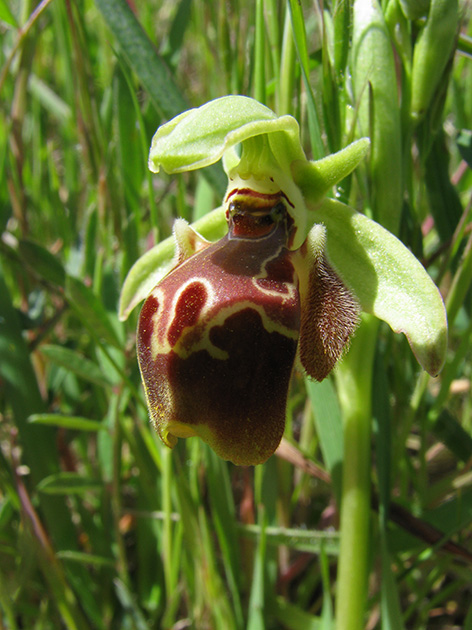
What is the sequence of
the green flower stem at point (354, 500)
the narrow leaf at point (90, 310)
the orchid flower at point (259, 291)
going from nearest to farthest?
the orchid flower at point (259, 291) → the green flower stem at point (354, 500) → the narrow leaf at point (90, 310)

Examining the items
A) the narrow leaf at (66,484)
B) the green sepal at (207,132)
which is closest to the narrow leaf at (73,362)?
the narrow leaf at (66,484)

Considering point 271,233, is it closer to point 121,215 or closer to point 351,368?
point 351,368

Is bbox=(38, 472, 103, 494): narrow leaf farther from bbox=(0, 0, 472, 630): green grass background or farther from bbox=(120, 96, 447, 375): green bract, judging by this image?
bbox=(120, 96, 447, 375): green bract

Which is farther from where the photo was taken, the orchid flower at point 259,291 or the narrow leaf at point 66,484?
the narrow leaf at point 66,484

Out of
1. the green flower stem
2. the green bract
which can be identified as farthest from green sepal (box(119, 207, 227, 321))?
the green flower stem

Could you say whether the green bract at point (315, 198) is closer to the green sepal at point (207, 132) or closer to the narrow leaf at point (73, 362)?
the green sepal at point (207, 132)

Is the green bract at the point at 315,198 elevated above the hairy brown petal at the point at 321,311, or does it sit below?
above

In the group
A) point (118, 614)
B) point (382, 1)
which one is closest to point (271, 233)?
point (382, 1)
